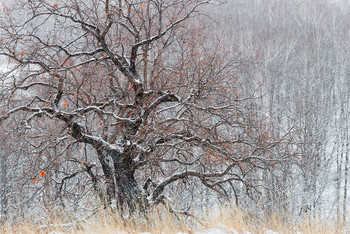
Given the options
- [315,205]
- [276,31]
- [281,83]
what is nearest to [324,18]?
[276,31]

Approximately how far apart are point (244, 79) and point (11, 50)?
18039 millimetres

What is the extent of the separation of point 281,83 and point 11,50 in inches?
846

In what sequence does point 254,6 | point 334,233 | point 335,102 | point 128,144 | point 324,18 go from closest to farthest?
point 334,233 < point 128,144 < point 335,102 < point 324,18 < point 254,6

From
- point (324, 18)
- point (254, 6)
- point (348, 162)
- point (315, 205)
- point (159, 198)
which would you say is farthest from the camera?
point (254, 6)

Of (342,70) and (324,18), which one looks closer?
(342,70)

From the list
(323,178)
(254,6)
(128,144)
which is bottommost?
(323,178)

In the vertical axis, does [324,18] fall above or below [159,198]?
above

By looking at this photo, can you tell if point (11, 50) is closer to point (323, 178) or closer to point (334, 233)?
point (334, 233)

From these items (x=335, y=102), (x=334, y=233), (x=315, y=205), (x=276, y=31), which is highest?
(x=276, y=31)

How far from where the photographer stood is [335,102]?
933 inches

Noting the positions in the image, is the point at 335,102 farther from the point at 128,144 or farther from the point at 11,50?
the point at 11,50

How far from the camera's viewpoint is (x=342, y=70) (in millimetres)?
23781

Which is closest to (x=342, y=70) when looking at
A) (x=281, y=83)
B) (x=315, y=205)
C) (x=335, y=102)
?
(x=335, y=102)

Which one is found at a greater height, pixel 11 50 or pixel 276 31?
pixel 276 31
